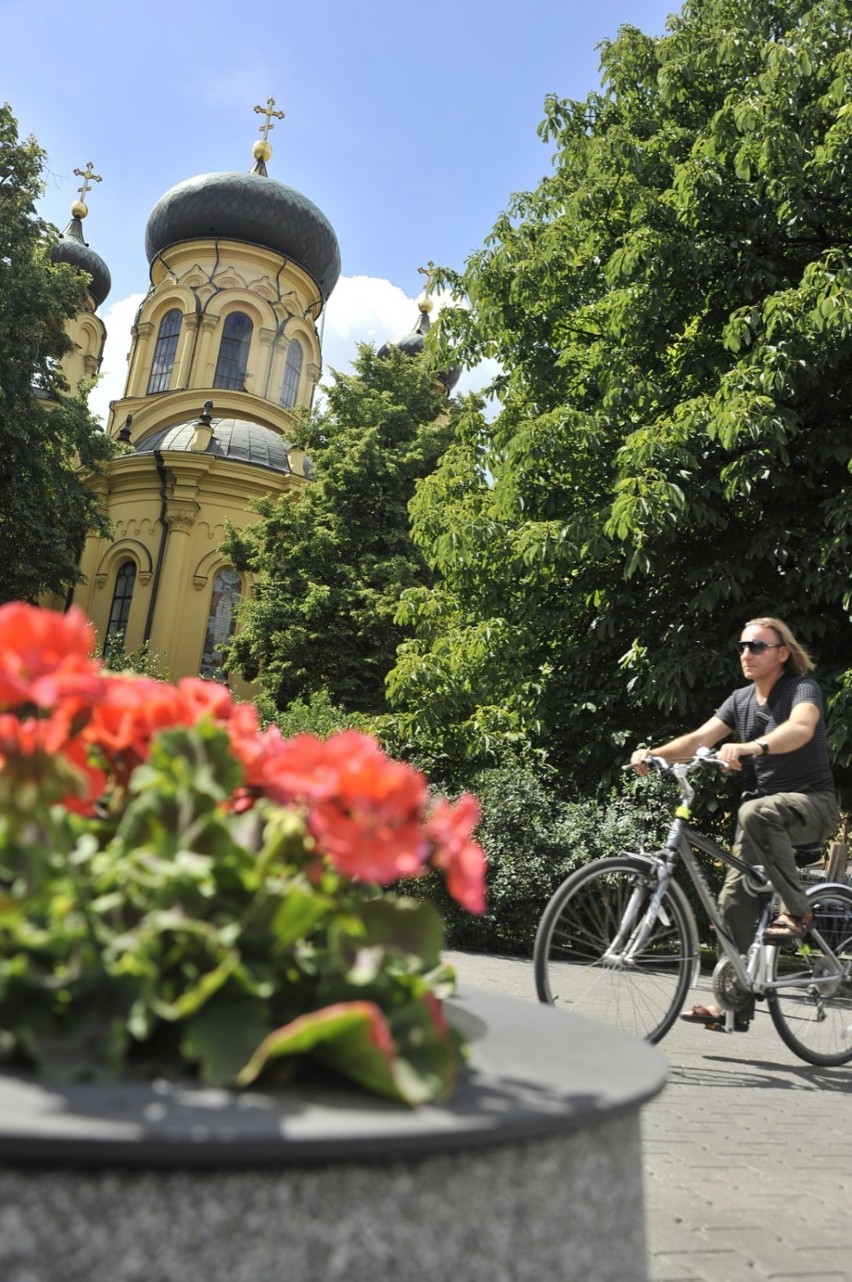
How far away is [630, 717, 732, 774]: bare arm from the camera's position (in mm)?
5371

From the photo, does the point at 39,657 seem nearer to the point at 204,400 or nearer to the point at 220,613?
the point at 220,613

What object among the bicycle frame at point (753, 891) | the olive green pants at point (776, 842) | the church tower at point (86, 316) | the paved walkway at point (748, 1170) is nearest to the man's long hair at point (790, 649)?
the olive green pants at point (776, 842)

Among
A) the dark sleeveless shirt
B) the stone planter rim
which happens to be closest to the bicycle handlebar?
the dark sleeveless shirt

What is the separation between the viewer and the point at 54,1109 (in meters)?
1.16

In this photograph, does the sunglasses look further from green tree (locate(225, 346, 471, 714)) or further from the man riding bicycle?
green tree (locate(225, 346, 471, 714))

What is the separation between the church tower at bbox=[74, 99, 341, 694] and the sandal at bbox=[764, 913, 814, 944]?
3217cm

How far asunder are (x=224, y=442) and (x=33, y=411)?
14546mm

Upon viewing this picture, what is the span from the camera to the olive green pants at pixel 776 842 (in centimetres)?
528

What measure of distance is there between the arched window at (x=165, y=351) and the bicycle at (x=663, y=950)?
4246cm

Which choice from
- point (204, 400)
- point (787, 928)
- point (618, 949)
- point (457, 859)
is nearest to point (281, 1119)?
point (457, 859)

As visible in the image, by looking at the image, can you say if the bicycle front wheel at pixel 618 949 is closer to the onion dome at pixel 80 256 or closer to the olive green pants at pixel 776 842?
the olive green pants at pixel 776 842

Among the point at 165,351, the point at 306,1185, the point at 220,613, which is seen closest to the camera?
the point at 306,1185

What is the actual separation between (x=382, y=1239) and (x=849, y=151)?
40.3 feet

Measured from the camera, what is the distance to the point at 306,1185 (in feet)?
3.81
